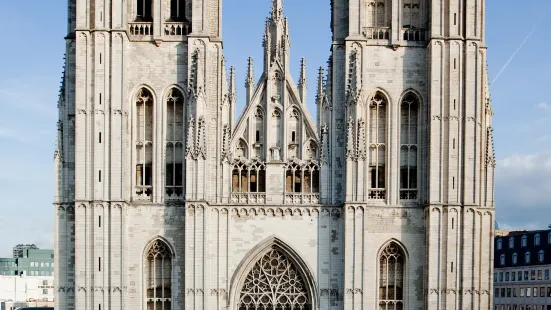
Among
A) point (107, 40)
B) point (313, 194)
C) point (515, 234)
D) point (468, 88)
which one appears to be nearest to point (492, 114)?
point (468, 88)

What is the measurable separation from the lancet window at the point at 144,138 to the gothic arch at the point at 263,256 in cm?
579

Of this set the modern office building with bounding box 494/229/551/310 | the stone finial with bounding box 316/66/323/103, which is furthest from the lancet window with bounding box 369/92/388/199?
the modern office building with bounding box 494/229/551/310

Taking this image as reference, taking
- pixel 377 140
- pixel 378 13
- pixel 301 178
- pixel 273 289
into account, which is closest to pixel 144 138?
pixel 301 178

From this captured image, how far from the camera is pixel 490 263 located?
1570 inches

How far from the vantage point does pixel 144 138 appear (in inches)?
1586

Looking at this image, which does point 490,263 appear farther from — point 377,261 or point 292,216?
point 292,216

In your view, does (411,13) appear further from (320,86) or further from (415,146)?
(415,146)

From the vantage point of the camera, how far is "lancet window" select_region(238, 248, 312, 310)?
3988 centimetres

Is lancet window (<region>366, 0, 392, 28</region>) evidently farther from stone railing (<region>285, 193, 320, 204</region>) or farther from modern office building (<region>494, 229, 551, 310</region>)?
modern office building (<region>494, 229, 551, 310</region>)

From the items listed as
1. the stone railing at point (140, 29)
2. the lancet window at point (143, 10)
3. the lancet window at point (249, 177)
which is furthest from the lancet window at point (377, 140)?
the lancet window at point (143, 10)

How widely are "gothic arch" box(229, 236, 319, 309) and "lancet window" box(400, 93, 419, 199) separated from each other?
5.82m

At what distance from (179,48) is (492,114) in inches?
619

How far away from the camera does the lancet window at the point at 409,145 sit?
40250mm

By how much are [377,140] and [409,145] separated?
154 centimetres
